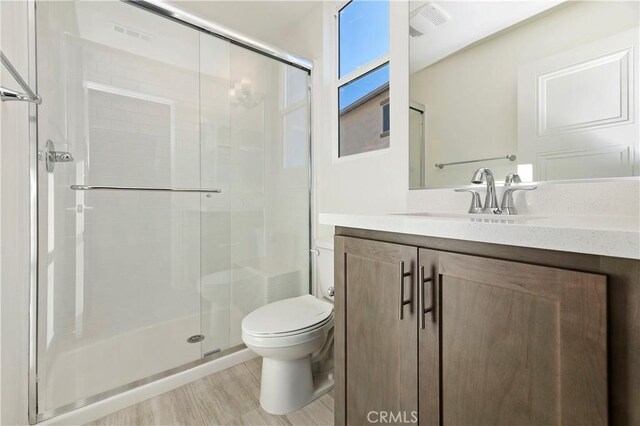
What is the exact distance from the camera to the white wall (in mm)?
958

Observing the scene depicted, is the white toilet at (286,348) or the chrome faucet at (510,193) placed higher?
the chrome faucet at (510,193)

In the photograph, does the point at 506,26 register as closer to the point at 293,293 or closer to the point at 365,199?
the point at 365,199

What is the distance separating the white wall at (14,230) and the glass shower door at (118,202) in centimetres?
8

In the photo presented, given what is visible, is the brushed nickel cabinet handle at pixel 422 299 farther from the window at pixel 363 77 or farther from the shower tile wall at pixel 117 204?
the shower tile wall at pixel 117 204

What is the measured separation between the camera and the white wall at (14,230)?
3.14 ft

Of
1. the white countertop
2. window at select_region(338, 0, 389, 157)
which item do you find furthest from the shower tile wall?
the white countertop

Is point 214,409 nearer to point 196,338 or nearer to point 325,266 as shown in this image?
point 196,338

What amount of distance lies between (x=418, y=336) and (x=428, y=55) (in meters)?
1.25

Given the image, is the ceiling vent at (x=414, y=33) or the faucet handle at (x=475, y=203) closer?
the faucet handle at (x=475, y=203)

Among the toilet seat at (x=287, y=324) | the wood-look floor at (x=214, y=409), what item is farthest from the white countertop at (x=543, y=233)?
the wood-look floor at (x=214, y=409)

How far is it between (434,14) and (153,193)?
180 cm

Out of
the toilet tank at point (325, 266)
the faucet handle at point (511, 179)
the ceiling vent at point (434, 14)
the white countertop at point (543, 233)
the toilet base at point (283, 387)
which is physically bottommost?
the toilet base at point (283, 387)

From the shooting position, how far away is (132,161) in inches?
65.5

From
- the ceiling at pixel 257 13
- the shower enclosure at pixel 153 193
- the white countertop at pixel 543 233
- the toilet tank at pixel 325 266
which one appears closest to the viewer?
the white countertop at pixel 543 233
